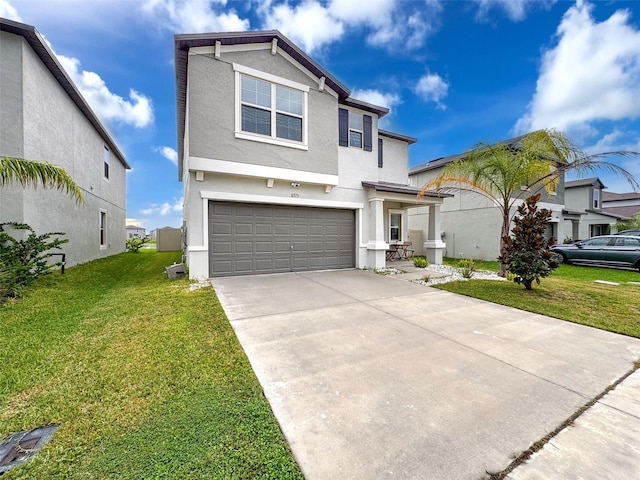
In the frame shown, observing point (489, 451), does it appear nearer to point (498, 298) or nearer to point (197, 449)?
point (197, 449)

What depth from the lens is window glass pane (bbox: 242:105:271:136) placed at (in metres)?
8.93

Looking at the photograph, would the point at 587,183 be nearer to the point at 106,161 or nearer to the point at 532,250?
the point at 532,250

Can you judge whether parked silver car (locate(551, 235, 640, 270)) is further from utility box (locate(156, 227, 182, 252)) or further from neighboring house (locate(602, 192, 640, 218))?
utility box (locate(156, 227, 182, 252))

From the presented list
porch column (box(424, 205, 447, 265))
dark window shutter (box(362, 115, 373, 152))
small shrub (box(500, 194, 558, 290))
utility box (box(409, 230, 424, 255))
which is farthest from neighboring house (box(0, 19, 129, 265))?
utility box (box(409, 230, 424, 255))

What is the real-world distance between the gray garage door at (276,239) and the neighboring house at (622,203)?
34.7 m

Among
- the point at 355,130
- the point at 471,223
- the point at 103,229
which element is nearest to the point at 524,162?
the point at 355,130

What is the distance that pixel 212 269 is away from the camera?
29.2ft

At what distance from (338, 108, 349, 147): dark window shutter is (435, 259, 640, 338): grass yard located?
680cm

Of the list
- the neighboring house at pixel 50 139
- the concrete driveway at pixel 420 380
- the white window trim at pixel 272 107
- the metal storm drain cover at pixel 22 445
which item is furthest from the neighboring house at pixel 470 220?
the neighboring house at pixel 50 139

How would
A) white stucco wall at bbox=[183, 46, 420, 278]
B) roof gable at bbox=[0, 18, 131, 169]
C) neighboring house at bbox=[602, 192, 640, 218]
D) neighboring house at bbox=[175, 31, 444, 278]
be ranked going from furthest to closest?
neighboring house at bbox=[602, 192, 640, 218] → neighboring house at bbox=[175, 31, 444, 278] → white stucco wall at bbox=[183, 46, 420, 278] → roof gable at bbox=[0, 18, 131, 169]

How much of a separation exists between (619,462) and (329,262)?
915 cm

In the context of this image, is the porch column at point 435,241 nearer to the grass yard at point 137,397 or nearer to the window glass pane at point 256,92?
the window glass pane at point 256,92

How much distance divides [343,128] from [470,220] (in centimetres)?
1035

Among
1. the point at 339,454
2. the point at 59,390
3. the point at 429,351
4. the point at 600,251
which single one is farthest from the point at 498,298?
the point at 600,251
